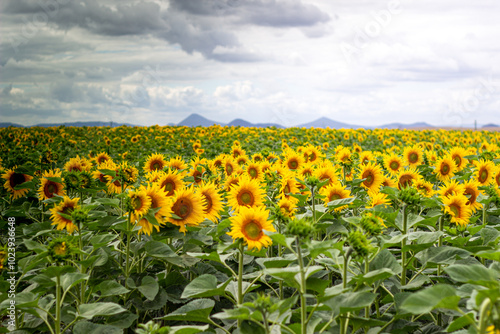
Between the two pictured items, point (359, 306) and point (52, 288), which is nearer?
point (359, 306)

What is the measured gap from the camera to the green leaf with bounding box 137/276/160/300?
2752 millimetres

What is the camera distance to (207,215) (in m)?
3.46

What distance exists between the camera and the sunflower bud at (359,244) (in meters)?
1.90

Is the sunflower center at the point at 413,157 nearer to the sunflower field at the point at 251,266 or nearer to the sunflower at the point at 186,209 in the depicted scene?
the sunflower field at the point at 251,266

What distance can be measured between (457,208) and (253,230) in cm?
197

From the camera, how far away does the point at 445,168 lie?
5.56 metres

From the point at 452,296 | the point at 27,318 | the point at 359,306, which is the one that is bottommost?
the point at 27,318

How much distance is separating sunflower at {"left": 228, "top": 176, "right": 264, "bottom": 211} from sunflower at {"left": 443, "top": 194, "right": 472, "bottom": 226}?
5.11 ft

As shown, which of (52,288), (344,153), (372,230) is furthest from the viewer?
(344,153)

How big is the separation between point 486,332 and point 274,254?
2169 mm

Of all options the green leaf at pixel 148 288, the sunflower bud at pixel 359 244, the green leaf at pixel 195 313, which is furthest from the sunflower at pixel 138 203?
the sunflower bud at pixel 359 244

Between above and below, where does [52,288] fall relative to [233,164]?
below

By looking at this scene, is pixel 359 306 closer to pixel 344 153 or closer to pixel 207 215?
pixel 207 215

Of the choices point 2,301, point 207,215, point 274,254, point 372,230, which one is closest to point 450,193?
point 274,254
